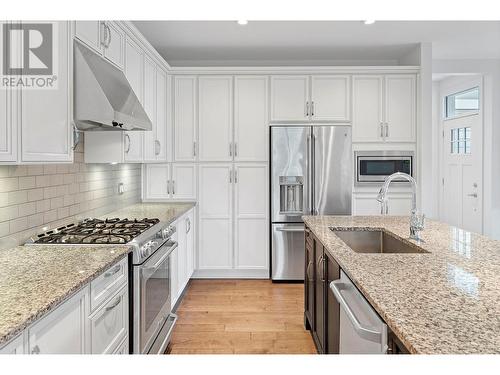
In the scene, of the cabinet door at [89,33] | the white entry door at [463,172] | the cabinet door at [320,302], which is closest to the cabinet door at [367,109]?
the white entry door at [463,172]

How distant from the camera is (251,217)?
4727 millimetres

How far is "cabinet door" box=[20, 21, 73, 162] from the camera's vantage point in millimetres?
1793

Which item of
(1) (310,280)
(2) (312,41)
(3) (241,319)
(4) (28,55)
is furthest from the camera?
(2) (312,41)

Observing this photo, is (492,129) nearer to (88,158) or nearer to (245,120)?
(245,120)

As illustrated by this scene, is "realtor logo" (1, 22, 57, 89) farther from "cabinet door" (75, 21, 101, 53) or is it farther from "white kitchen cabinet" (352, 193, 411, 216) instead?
"white kitchen cabinet" (352, 193, 411, 216)

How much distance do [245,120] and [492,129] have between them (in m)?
3.44

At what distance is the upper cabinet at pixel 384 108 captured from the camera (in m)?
4.67

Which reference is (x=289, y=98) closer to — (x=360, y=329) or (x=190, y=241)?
(x=190, y=241)

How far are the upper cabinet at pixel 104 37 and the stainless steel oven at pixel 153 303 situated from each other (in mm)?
1353

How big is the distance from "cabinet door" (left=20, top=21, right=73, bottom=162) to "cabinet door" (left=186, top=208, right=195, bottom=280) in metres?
2.18

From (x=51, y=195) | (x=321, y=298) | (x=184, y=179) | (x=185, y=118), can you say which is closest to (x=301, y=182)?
(x=184, y=179)

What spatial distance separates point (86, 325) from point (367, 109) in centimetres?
393

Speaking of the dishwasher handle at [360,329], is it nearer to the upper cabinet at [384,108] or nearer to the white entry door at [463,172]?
the upper cabinet at [384,108]

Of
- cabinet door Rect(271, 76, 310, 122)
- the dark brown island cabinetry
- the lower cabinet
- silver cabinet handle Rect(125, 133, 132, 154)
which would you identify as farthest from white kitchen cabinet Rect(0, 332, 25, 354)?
cabinet door Rect(271, 76, 310, 122)
